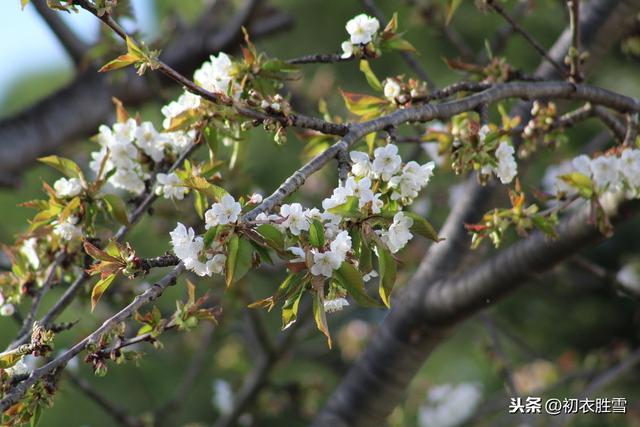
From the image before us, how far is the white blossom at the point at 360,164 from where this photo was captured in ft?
3.75

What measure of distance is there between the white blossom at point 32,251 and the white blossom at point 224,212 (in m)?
0.68

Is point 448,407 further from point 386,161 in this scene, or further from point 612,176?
point 386,161

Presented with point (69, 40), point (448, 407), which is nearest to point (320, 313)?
point (69, 40)

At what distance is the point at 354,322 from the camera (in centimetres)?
393

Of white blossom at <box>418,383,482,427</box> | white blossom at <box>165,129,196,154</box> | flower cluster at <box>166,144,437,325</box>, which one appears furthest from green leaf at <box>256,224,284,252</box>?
white blossom at <box>418,383,482,427</box>

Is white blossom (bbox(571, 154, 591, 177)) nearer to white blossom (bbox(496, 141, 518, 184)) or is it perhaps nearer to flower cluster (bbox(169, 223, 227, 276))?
white blossom (bbox(496, 141, 518, 184))

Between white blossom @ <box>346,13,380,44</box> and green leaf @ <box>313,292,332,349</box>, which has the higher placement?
white blossom @ <box>346,13,380,44</box>

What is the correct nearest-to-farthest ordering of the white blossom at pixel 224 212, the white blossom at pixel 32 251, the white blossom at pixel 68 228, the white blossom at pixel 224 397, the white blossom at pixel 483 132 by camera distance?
the white blossom at pixel 224 212, the white blossom at pixel 483 132, the white blossom at pixel 68 228, the white blossom at pixel 32 251, the white blossom at pixel 224 397

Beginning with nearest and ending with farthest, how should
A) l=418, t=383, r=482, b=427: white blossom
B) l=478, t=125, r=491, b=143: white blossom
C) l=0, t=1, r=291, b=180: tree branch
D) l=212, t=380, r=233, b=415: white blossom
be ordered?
l=478, t=125, r=491, b=143: white blossom
l=0, t=1, r=291, b=180: tree branch
l=212, t=380, r=233, b=415: white blossom
l=418, t=383, r=482, b=427: white blossom

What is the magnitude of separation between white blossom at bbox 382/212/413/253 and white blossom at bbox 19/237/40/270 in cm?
81

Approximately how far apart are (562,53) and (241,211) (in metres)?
1.44

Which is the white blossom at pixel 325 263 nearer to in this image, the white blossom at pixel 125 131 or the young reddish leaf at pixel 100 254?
the young reddish leaf at pixel 100 254

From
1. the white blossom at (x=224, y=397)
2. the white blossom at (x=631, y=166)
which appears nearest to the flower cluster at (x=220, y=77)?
the white blossom at (x=631, y=166)

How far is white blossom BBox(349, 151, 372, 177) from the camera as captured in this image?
3.75 feet
